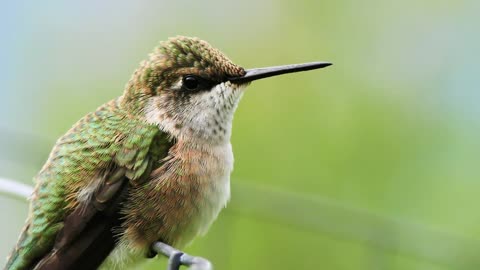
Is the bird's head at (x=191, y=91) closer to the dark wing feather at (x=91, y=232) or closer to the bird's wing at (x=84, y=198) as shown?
the bird's wing at (x=84, y=198)

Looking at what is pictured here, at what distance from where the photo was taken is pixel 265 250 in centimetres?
495

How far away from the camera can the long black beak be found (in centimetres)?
273

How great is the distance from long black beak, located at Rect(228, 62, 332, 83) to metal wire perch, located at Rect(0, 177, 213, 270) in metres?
0.68

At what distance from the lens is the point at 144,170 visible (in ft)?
9.17

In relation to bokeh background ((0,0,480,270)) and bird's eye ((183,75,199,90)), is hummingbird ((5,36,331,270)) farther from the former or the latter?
bokeh background ((0,0,480,270))

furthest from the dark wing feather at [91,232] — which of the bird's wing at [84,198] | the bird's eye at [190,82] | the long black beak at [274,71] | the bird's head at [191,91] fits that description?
the long black beak at [274,71]

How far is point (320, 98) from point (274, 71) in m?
A: 3.07

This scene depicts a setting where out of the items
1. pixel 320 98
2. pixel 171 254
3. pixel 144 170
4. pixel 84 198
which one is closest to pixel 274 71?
pixel 144 170

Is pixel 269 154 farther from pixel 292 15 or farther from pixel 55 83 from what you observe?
pixel 55 83

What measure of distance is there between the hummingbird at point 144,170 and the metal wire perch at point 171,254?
6cm

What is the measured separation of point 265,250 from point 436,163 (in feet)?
5.44

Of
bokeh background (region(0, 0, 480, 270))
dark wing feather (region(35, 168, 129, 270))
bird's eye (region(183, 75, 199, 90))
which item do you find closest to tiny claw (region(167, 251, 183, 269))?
dark wing feather (region(35, 168, 129, 270))

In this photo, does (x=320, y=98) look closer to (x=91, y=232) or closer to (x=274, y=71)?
(x=274, y=71)

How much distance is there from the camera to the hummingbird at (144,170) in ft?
8.88
